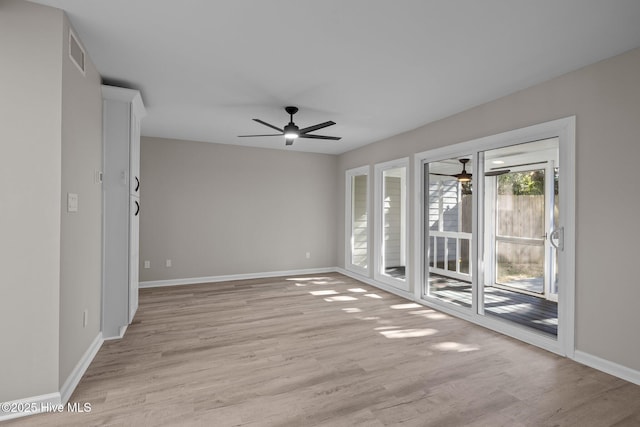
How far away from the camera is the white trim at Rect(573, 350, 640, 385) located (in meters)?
2.47

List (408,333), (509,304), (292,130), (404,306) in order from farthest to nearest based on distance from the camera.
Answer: (404,306) < (509,304) < (292,130) < (408,333)

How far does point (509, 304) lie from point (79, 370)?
15.9 feet

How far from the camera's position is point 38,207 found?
2039 millimetres

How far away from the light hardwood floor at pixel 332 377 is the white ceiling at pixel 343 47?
262 centimetres

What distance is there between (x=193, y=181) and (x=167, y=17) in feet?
12.8

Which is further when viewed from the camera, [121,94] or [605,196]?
[121,94]

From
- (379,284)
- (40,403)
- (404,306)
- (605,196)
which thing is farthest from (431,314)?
(40,403)

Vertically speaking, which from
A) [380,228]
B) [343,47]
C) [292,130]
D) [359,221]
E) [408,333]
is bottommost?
[408,333]

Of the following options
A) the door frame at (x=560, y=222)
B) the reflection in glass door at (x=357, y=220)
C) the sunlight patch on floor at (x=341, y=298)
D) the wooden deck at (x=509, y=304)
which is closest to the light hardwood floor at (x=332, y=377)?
the door frame at (x=560, y=222)

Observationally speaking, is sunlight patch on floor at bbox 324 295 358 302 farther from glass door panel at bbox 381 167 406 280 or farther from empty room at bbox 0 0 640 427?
glass door panel at bbox 381 167 406 280

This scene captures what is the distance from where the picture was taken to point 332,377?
2531mm

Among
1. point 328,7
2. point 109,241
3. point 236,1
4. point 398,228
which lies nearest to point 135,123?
point 109,241

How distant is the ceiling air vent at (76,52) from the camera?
227 cm

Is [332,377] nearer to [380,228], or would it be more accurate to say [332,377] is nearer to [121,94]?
[121,94]
